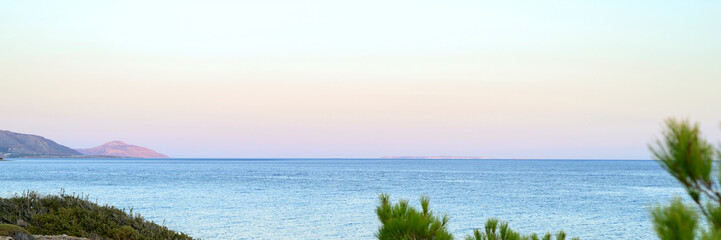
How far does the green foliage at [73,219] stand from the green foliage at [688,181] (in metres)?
11.5

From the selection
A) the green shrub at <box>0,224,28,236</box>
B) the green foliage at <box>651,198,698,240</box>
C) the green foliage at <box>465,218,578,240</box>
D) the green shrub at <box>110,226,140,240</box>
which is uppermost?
the green foliage at <box>651,198,698,240</box>

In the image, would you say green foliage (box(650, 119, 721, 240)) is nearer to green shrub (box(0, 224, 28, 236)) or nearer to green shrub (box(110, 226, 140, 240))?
green shrub (box(0, 224, 28, 236))

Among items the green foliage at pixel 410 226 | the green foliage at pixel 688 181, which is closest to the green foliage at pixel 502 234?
the green foliage at pixel 410 226

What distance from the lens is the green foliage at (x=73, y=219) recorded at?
12492 mm

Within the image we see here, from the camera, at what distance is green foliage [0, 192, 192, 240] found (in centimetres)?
1249

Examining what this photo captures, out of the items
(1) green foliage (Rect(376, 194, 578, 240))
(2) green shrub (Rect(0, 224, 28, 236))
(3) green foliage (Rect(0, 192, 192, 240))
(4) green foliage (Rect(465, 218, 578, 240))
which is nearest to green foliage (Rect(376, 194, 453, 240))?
(1) green foliage (Rect(376, 194, 578, 240))

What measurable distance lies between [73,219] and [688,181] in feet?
42.5

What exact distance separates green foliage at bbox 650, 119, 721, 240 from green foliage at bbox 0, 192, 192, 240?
11.5 m

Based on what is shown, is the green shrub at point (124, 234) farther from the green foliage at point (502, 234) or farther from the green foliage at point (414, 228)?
the green foliage at point (502, 234)

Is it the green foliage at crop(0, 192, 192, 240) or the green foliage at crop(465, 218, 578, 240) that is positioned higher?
the green foliage at crop(465, 218, 578, 240)

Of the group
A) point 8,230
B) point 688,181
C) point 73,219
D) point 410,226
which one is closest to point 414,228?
point 410,226

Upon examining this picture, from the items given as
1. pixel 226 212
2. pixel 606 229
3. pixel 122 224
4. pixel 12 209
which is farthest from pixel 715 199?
pixel 226 212

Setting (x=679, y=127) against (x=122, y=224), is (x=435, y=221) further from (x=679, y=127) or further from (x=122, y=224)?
(x=122, y=224)

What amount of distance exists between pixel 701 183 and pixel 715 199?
13 centimetres
